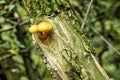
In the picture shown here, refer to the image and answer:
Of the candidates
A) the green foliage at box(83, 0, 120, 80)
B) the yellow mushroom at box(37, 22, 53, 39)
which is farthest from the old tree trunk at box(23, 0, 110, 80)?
the green foliage at box(83, 0, 120, 80)

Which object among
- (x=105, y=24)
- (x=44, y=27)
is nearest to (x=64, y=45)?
(x=44, y=27)

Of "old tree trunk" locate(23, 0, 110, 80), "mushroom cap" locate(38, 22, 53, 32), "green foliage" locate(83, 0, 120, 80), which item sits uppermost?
"mushroom cap" locate(38, 22, 53, 32)

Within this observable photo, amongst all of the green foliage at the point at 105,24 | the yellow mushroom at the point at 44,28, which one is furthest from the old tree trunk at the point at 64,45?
the green foliage at the point at 105,24

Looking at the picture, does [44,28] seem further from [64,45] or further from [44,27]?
[64,45]

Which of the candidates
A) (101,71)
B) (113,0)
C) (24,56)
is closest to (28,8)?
(101,71)

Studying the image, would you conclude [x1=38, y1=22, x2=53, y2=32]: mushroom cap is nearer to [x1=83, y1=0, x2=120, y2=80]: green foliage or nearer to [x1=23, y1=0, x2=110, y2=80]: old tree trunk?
[x1=23, y1=0, x2=110, y2=80]: old tree trunk
